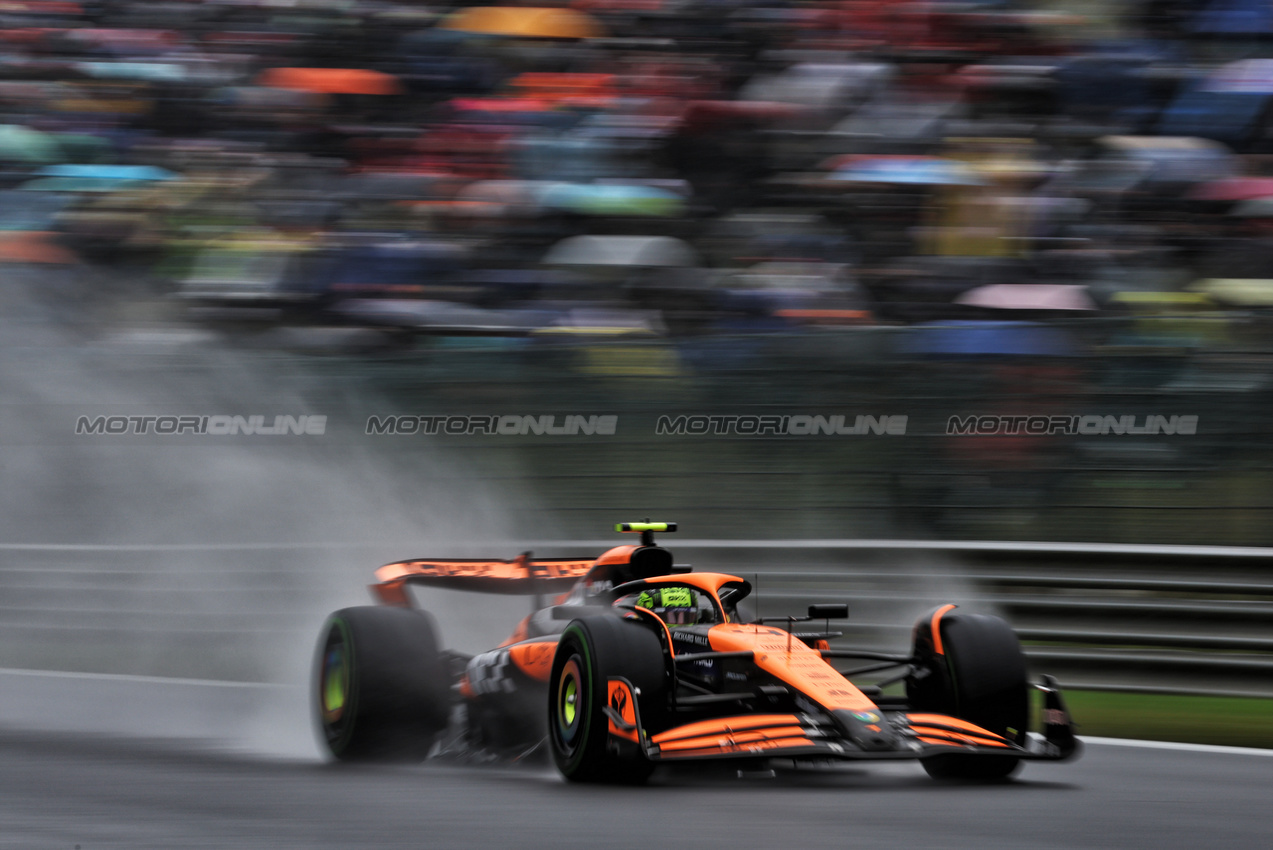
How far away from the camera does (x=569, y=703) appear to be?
5.51 m

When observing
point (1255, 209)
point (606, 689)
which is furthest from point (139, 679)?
point (1255, 209)

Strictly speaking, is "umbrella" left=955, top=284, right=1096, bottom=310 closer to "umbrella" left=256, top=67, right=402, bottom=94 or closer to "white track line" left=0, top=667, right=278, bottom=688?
"white track line" left=0, top=667, right=278, bottom=688

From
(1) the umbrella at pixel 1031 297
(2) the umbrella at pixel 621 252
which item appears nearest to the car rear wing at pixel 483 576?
(1) the umbrella at pixel 1031 297

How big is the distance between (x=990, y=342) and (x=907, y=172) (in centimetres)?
277

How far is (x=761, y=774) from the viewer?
5492 mm

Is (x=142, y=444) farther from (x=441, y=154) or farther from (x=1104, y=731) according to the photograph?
(x=1104, y=731)

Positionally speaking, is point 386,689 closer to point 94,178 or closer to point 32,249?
point 32,249

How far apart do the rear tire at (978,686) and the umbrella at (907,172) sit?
585 centimetres

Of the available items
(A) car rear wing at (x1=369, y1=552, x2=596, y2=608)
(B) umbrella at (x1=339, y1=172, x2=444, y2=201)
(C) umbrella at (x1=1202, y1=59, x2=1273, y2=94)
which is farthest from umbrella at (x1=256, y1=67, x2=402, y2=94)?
(A) car rear wing at (x1=369, y1=552, x2=596, y2=608)

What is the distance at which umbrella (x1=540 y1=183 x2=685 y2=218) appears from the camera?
37.4 ft

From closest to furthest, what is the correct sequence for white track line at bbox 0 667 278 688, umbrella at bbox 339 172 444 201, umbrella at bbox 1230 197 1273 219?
white track line at bbox 0 667 278 688
umbrella at bbox 1230 197 1273 219
umbrella at bbox 339 172 444 201

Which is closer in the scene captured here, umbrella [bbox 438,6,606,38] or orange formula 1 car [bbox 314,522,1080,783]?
orange formula 1 car [bbox 314,522,1080,783]

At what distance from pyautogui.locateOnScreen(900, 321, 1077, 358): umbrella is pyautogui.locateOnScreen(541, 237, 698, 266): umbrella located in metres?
2.70

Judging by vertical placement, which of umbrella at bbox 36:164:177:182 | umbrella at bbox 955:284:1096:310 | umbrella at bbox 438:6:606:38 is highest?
umbrella at bbox 438:6:606:38
